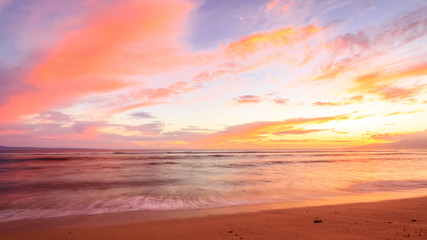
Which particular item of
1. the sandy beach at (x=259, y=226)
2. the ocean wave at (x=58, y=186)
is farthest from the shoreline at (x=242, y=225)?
the ocean wave at (x=58, y=186)

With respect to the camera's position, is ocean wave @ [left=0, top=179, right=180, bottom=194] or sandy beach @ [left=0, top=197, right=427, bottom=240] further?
ocean wave @ [left=0, top=179, right=180, bottom=194]

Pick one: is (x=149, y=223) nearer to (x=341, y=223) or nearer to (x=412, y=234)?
(x=341, y=223)

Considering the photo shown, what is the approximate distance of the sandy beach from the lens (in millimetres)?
5062

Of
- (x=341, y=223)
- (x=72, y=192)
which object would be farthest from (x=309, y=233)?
(x=72, y=192)

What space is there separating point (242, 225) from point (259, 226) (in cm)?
44

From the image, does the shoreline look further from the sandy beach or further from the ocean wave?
the ocean wave

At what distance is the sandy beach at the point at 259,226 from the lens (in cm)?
506

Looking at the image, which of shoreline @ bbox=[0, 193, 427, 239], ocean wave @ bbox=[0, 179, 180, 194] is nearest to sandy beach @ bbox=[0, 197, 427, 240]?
shoreline @ bbox=[0, 193, 427, 239]

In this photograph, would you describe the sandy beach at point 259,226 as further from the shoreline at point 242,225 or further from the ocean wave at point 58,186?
the ocean wave at point 58,186

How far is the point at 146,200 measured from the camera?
1014 centimetres

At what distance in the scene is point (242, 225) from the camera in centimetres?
584

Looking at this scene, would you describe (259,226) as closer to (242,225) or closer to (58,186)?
(242,225)

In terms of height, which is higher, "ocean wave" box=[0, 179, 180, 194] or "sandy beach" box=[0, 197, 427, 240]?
"sandy beach" box=[0, 197, 427, 240]

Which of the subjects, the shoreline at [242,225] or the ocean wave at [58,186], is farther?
the ocean wave at [58,186]
